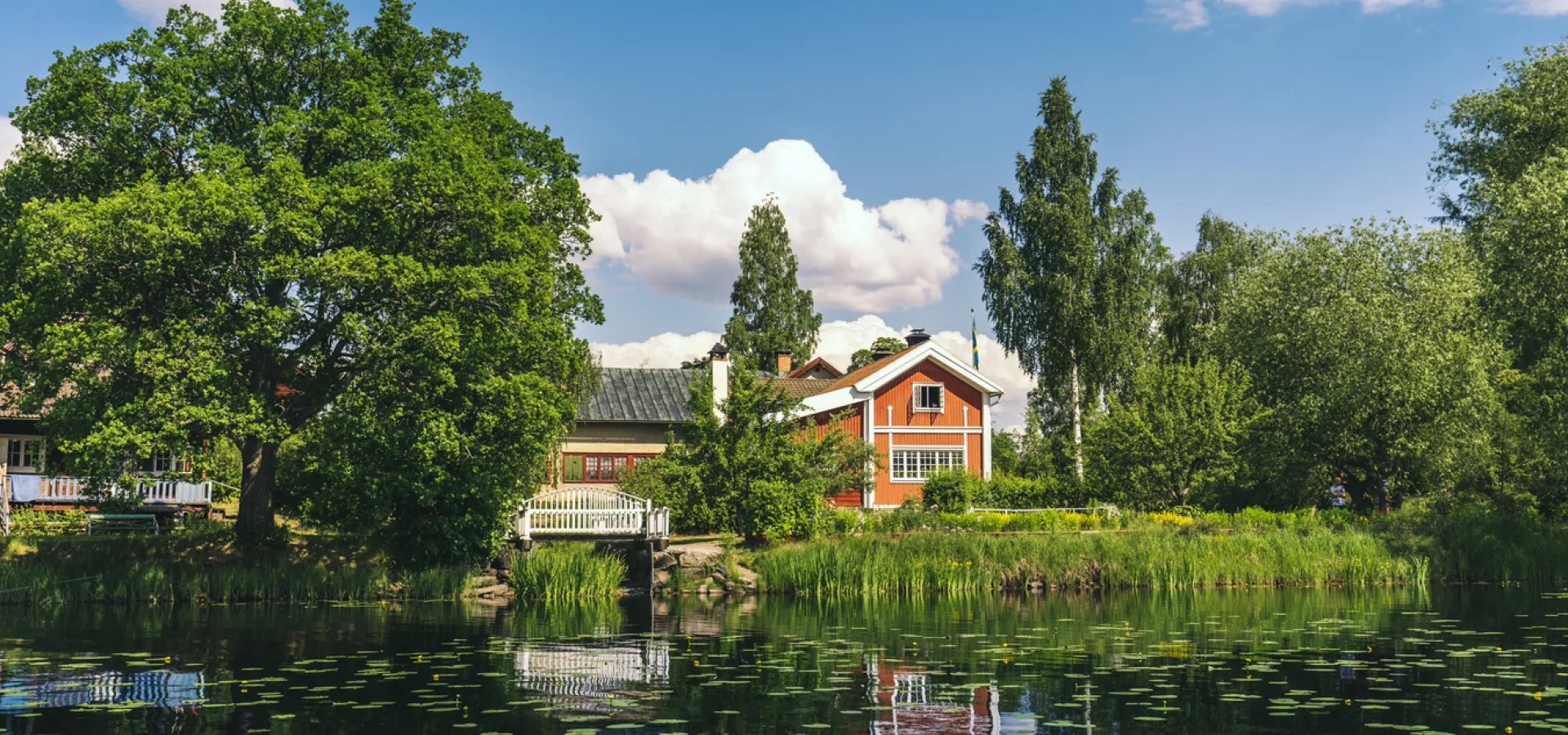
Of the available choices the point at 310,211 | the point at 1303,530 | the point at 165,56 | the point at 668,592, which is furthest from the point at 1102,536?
the point at 165,56

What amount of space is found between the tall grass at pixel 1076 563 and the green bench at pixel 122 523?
1601 cm

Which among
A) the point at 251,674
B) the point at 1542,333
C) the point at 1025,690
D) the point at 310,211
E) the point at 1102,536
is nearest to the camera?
the point at 1025,690

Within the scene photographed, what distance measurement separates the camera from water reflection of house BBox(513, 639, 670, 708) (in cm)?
1319

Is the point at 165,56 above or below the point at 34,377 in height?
above

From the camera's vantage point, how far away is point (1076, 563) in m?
29.3

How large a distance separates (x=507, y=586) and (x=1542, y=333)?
29.1 metres

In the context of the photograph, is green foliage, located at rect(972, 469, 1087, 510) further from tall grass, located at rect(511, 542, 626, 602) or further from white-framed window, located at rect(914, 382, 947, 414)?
tall grass, located at rect(511, 542, 626, 602)

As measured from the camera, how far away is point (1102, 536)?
1187 inches

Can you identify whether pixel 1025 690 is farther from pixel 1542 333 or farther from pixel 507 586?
pixel 1542 333

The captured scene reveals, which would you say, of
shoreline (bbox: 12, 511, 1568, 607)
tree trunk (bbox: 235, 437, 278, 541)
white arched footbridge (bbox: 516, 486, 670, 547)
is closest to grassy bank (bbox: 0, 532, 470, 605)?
shoreline (bbox: 12, 511, 1568, 607)

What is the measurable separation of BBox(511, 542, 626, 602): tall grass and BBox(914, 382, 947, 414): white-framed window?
68.4 feet

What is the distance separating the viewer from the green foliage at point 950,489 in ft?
139

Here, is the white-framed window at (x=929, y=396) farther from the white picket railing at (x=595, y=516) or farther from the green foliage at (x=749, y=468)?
the white picket railing at (x=595, y=516)

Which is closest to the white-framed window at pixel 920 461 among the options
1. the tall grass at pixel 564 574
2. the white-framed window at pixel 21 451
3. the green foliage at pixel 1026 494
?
the green foliage at pixel 1026 494
